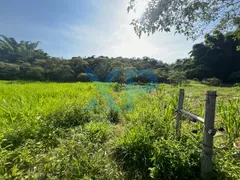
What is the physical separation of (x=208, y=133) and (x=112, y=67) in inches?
553

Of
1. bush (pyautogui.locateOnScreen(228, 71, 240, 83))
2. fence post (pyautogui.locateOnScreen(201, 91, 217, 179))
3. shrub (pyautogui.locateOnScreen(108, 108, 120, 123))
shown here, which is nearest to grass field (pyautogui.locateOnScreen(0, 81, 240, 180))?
fence post (pyautogui.locateOnScreen(201, 91, 217, 179))

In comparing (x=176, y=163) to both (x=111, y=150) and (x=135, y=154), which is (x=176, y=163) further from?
(x=111, y=150)

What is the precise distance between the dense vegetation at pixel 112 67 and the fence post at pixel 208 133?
10545 mm

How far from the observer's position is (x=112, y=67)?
1483 centimetres

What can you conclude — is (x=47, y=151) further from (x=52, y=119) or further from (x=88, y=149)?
(x=52, y=119)

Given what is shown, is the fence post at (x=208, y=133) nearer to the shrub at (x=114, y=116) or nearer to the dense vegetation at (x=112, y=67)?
the shrub at (x=114, y=116)

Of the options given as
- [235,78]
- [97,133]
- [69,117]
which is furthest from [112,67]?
[235,78]

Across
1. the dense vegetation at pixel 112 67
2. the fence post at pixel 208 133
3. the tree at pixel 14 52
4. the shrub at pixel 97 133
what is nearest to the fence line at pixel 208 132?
the fence post at pixel 208 133

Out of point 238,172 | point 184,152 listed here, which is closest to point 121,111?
point 184,152

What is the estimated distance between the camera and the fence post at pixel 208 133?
113 centimetres

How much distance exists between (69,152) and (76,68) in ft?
50.7

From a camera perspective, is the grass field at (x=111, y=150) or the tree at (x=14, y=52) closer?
the grass field at (x=111, y=150)

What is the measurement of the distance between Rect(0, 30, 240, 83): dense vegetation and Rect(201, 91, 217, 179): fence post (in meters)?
10.5

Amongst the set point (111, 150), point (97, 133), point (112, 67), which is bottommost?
point (111, 150)
